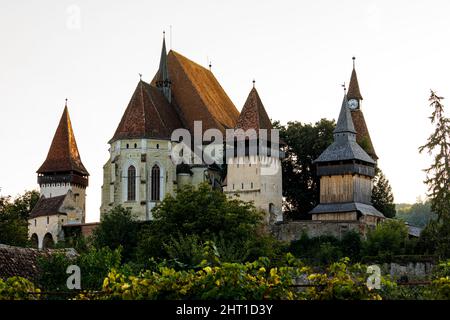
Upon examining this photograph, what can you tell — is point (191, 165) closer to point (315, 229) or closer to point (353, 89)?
point (353, 89)

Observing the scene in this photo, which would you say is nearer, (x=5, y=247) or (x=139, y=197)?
(x=5, y=247)

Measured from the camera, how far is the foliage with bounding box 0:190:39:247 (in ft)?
221

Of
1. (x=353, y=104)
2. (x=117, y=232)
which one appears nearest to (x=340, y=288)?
(x=117, y=232)

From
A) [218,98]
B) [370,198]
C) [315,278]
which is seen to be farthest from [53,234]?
[315,278]

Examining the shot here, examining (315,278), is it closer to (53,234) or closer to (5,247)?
(5,247)

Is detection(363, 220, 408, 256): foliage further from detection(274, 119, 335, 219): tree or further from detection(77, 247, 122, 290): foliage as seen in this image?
detection(77, 247, 122, 290): foliage

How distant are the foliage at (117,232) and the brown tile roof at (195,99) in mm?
11631

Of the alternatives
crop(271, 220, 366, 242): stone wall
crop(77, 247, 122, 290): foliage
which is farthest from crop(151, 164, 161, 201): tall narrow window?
crop(77, 247, 122, 290): foliage

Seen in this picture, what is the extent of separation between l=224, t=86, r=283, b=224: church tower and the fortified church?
0.21 feet

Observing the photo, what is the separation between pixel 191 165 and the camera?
70625 millimetres
